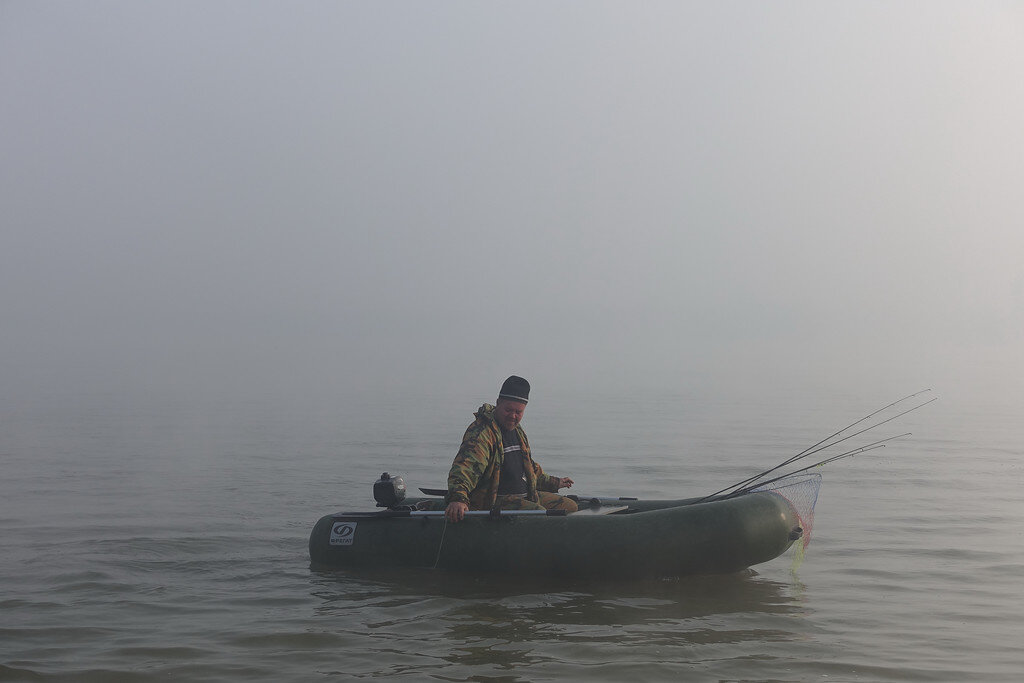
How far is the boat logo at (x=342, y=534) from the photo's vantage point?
739cm

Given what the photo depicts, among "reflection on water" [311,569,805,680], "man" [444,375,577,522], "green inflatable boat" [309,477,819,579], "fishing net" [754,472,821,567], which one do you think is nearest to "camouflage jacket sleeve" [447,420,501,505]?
"man" [444,375,577,522]

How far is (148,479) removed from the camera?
38.3ft

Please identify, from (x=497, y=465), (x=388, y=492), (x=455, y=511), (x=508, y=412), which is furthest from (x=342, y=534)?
(x=508, y=412)

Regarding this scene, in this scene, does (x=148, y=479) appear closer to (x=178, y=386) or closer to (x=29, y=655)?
(x=29, y=655)

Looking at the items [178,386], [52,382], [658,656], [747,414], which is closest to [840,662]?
[658,656]

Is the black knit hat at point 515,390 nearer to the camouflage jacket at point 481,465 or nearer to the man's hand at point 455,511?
the camouflage jacket at point 481,465

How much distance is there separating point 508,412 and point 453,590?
1.40 metres

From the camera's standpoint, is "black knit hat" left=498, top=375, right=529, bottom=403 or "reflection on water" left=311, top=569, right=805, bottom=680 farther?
"black knit hat" left=498, top=375, right=529, bottom=403

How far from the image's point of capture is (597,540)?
22.3ft

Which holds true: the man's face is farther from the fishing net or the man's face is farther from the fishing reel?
the fishing net

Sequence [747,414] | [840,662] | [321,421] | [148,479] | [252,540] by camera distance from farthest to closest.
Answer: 1. [747,414]
2. [321,421]
3. [148,479]
4. [252,540]
5. [840,662]

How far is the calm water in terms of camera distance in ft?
17.0

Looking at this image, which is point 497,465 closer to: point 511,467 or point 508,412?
point 511,467

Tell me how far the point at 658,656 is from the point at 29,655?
143 inches
